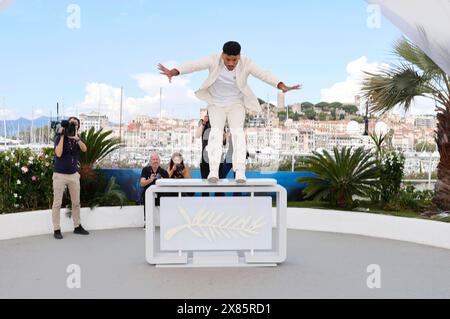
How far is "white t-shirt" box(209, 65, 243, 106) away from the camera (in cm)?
623

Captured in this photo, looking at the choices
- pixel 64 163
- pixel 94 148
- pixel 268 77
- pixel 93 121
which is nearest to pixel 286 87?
pixel 268 77

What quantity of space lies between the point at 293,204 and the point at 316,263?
350 cm

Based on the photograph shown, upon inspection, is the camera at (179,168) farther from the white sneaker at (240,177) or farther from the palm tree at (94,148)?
the white sneaker at (240,177)

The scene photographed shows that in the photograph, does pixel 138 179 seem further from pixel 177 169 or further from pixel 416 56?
pixel 416 56

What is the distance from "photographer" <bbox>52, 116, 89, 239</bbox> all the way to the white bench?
198cm

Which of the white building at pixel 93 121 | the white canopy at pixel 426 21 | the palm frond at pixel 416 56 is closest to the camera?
the white canopy at pixel 426 21

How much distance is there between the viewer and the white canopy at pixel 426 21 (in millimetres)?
6969

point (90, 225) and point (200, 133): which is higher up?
point (200, 133)

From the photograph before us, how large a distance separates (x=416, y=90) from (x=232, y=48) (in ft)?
14.4

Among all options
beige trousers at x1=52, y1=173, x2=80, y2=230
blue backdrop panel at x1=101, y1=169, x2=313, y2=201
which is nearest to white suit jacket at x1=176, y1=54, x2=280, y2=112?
beige trousers at x1=52, y1=173, x2=80, y2=230

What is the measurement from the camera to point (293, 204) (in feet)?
31.9

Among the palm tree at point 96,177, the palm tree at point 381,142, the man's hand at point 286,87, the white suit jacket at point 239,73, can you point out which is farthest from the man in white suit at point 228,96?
the palm tree at point 381,142
